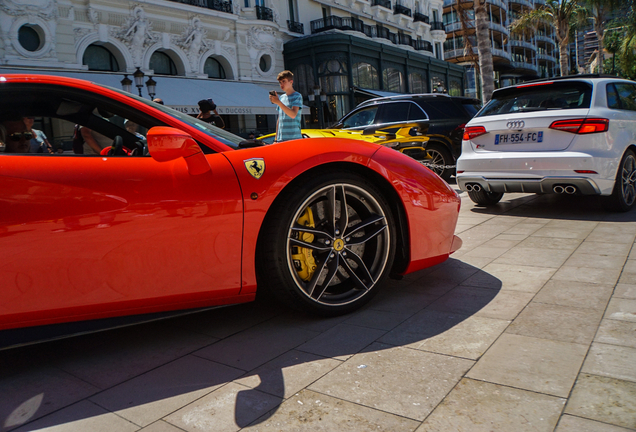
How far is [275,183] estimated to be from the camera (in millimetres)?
2656

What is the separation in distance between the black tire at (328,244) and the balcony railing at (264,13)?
2500 centimetres

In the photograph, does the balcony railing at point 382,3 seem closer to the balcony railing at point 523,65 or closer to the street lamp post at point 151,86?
the street lamp post at point 151,86

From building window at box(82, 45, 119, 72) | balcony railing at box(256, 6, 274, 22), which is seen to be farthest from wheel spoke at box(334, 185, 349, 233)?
balcony railing at box(256, 6, 274, 22)

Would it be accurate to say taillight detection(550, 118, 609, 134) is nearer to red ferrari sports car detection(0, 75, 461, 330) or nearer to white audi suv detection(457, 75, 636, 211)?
white audi suv detection(457, 75, 636, 211)

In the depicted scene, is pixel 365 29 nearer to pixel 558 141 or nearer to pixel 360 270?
pixel 558 141

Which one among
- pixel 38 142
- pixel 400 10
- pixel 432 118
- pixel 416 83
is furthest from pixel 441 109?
pixel 400 10

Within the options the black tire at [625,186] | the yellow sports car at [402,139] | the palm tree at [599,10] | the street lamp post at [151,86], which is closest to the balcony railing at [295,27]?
the street lamp post at [151,86]

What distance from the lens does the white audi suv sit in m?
5.36

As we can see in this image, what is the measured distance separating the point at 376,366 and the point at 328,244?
2.60 ft

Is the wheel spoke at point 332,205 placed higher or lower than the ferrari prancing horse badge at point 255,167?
lower

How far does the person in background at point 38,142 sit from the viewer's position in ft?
7.66

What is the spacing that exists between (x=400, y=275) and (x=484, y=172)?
10.6 feet

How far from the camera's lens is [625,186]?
575cm

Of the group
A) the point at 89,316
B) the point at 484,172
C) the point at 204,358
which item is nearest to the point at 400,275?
the point at 204,358
